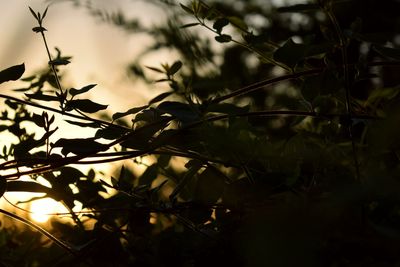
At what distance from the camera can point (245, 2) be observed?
2.40 m

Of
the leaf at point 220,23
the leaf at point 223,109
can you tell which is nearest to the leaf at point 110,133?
the leaf at point 223,109

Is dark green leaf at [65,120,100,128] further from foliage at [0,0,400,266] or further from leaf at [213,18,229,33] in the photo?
leaf at [213,18,229,33]

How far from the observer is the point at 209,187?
2.24 feet

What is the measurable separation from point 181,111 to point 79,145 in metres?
0.13

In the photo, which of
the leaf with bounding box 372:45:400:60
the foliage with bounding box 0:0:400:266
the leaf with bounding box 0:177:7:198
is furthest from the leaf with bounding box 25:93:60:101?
the leaf with bounding box 372:45:400:60

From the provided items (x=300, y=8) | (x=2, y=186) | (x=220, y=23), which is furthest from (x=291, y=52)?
(x=2, y=186)

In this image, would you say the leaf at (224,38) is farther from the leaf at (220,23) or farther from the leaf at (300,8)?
the leaf at (300,8)

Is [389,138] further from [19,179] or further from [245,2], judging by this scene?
[245,2]

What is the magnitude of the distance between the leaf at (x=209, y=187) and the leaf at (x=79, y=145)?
4.9 inches

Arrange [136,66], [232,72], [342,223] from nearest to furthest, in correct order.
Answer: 1. [342,223]
2. [136,66]
3. [232,72]

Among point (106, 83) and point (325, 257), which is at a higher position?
point (106, 83)

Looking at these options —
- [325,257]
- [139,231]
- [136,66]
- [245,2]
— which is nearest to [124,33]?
[136,66]

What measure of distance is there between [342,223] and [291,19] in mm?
2200

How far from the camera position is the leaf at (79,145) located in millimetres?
676
